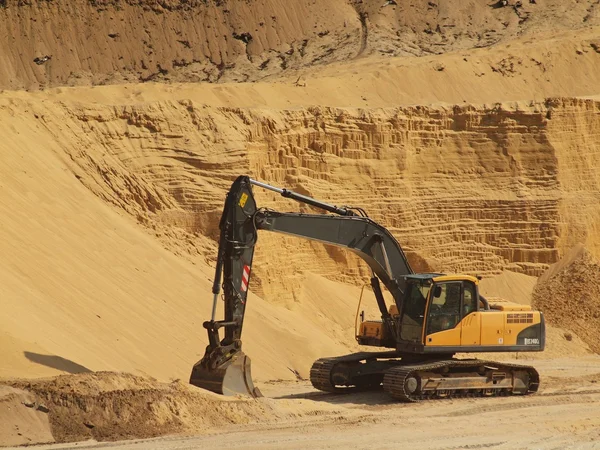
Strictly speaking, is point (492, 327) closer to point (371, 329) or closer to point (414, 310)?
point (414, 310)

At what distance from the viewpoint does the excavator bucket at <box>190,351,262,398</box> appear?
16906 millimetres

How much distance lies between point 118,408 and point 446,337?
6.00 m

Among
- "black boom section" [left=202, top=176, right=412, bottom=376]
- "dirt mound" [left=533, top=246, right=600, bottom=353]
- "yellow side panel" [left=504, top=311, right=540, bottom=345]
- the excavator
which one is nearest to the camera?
"black boom section" [left=202, top=176, right=412, bottom=376]

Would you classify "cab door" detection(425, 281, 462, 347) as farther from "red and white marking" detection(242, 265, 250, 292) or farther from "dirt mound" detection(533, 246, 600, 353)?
"dirt mound" detection(533, 246, 600, 353)

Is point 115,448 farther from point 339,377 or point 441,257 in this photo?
point 441,257

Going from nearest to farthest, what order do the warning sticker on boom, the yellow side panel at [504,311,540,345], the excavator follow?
the excavator
the warning sticker on boom
the yellow side panel at [504,311,540,345]

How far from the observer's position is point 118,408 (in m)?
15.0

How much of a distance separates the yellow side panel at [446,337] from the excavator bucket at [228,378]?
3.09 m

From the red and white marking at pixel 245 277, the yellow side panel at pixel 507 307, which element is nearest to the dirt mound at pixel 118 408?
the red and white marking at pixel 245 277

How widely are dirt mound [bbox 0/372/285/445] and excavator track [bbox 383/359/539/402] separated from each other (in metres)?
3.18

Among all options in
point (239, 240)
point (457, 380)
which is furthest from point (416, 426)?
point (239, 240)

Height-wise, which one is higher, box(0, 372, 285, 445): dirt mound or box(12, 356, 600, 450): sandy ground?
box(0, 372, 285, 445): dirt mound

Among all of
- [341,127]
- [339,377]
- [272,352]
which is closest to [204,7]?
[341,127]

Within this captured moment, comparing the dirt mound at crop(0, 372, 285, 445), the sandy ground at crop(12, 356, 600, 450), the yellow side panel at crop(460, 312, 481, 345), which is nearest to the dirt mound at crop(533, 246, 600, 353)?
the sandy ground at crop(12, 356, 600, 450)
